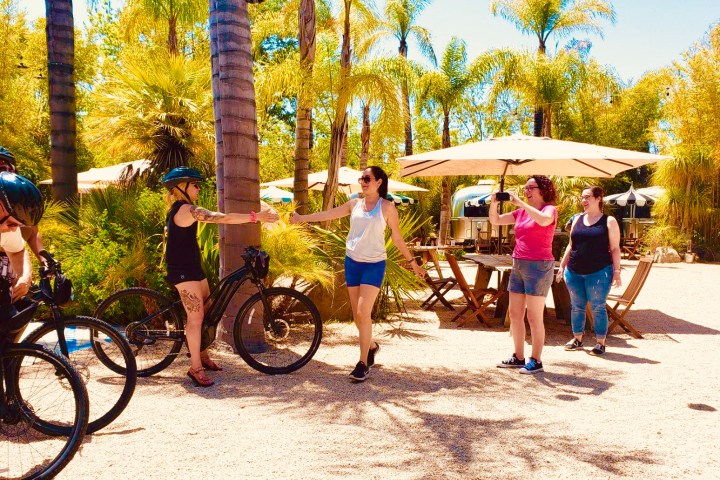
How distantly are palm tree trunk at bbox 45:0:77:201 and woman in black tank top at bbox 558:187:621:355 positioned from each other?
6.95 metres

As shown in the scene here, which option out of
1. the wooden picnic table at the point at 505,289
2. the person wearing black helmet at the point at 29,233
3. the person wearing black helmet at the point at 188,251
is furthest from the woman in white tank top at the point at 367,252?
the wooden picnic table at the point at 505,289

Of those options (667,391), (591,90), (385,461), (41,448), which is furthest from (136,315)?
(591,90)

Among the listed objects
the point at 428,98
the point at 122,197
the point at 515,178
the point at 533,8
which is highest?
the point at 533,8

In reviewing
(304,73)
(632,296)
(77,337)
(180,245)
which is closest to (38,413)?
(77,337)

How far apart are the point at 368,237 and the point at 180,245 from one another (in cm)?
150

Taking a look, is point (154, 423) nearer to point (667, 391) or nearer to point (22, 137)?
point (667, 391)

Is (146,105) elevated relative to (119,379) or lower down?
elevated

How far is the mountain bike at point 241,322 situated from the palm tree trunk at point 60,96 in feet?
14.4

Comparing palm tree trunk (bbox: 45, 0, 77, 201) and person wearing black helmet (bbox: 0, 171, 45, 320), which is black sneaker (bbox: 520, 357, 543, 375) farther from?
palm tree trunk (bbox: 45, 0, 77, 201)

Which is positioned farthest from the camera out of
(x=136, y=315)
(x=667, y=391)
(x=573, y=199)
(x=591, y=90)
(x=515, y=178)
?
(x=591, y=90)

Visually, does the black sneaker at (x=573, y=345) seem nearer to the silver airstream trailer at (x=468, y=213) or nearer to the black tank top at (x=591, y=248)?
the black tank top at (x=591, y=248)

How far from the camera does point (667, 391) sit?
17.3 ft

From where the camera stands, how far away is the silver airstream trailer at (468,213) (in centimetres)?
2752

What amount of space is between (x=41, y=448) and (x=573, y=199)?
65.7 ft
